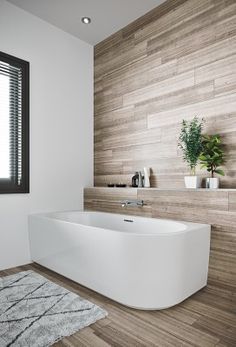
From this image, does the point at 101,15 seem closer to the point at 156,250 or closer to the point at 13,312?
the point at 156,250

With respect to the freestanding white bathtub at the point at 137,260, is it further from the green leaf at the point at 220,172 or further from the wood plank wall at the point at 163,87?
the wood plank wall at the point at 163,87

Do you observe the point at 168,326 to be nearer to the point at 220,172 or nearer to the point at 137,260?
the point at 137,260

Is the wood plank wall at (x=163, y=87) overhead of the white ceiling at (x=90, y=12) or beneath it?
beneath

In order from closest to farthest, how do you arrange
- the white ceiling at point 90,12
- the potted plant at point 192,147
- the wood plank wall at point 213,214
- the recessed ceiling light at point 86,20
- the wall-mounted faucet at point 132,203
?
the wood plank wall at point 213,214 < the potted plant at point 192,147 < the wall-mounted faucet at point 132,203 < the white ceiling at point 90,12 < the recessed ceiling light at point 86,20

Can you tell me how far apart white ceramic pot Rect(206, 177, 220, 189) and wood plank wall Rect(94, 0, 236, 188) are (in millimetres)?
88

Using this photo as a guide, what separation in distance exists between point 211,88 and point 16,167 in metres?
2.20

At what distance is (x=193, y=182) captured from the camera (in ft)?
7.97

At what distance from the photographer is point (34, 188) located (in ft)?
9.73

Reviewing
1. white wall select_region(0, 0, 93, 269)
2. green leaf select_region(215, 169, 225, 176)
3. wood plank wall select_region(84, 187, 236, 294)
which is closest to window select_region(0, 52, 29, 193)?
white wall select_region(0, 0, 93, 269)

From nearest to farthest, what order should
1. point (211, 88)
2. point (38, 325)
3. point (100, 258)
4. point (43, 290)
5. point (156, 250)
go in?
point (38, 325), point (156, 250), point (100, 258), point (43, 290), point (211, 88)

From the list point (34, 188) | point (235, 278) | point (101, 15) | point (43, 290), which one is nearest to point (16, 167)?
point (34, 188)

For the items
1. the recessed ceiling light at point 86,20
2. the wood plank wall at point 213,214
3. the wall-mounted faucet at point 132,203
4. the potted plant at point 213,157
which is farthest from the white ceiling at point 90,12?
the wall-mounted faucet at point 132,203

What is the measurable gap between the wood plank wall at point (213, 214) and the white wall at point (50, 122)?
1172 mm

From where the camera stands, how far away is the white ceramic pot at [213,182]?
2.31m
